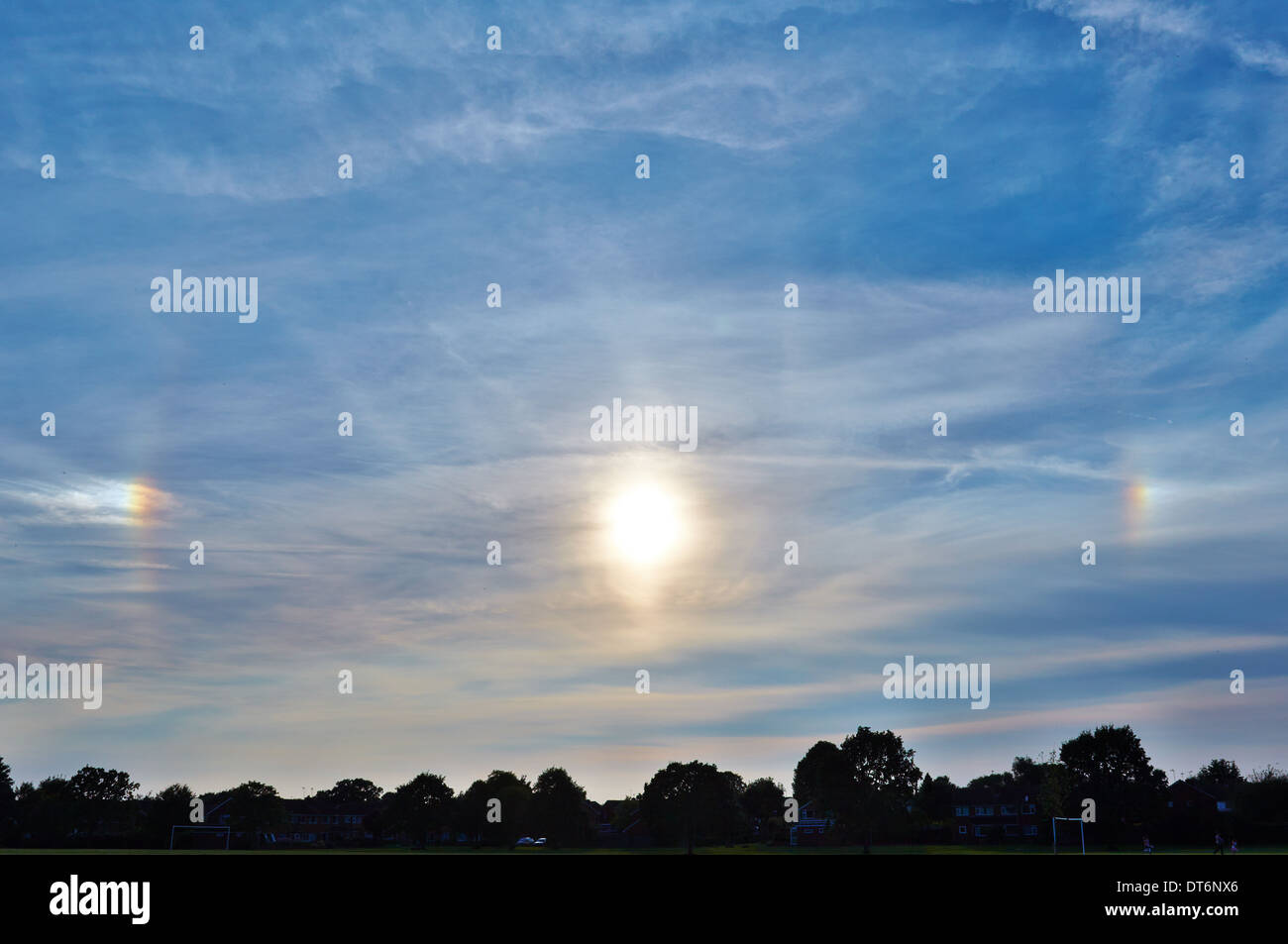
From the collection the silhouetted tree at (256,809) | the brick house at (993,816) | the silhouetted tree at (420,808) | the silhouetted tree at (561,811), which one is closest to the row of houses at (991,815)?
the brick house at (993,816)

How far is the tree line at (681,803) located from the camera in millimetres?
158625

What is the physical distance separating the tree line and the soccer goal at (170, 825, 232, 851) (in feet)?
9.31

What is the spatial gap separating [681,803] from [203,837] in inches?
2858

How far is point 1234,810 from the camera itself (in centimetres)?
14838

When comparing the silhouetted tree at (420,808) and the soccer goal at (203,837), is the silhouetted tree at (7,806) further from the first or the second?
the silhouetted tree at (420,808)

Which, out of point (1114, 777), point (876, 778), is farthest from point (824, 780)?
point (1114, 777)

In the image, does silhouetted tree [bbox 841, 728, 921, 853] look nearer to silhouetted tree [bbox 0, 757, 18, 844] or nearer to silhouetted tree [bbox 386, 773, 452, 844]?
silhouetted tree [bbox 386, 773, 452, 844]

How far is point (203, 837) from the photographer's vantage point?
160 metres

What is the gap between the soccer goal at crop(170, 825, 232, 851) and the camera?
15075cm

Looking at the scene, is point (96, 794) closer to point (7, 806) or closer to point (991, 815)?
point (7, 806)

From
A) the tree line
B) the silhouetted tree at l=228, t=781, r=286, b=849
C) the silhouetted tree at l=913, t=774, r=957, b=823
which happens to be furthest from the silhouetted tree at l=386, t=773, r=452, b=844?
the silhouetted tree at l=913, t=774, r=957, b=823
